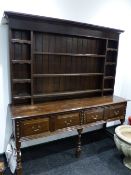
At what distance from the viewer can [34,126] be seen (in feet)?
6.25

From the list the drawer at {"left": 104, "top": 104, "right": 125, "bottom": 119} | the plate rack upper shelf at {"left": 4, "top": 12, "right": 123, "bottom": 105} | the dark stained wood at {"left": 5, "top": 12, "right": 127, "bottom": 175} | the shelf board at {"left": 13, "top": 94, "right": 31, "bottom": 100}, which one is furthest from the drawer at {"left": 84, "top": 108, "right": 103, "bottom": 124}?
the shelf board at {"left": 13, "top": 94, "right": 31, "bottom": 100}

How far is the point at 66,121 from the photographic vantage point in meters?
2.12

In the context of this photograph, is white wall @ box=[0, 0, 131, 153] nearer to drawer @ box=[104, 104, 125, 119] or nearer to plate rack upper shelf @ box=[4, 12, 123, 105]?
plate rack upper shelf @ box=[4, 12, 123, 105]

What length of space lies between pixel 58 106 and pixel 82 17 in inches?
55.6

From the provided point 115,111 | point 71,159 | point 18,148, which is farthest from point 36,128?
point 115,111

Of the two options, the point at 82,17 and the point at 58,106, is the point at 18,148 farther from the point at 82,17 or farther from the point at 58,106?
the point at 82,17

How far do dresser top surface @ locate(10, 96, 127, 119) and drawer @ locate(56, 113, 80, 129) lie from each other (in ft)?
A: 0.27

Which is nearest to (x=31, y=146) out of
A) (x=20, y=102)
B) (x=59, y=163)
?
(x=59, y=163)

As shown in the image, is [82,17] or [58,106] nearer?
[58,106]

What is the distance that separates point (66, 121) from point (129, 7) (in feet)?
7.71

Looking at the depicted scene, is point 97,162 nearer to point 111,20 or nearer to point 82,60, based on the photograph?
point 82,60

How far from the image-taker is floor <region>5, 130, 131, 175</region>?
2.12m

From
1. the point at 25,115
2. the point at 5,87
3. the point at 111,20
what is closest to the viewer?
the point at 25,115

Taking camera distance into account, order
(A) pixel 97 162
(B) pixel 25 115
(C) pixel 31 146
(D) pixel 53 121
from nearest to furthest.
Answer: (B) pixel 25 115 → (D) pixel 53 121 → (A) pixel 97 162 → (C) pixel 31 146
